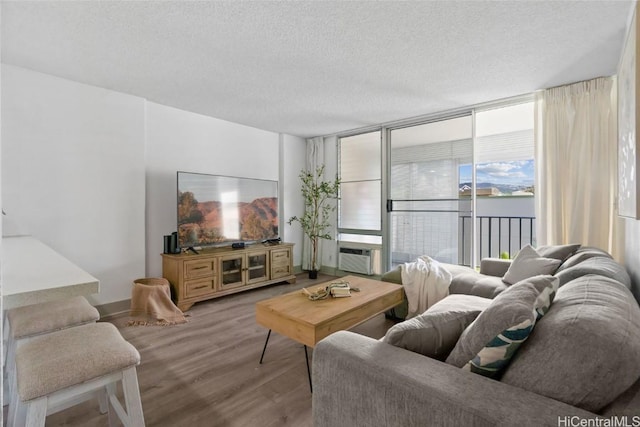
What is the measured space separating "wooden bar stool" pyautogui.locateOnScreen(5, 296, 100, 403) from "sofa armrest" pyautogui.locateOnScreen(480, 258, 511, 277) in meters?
3.26

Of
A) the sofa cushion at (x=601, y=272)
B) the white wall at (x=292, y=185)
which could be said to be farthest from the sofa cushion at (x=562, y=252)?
the white wall at (x=292, y=185)

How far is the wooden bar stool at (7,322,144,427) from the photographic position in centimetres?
110

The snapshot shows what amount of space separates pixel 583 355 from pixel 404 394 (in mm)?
477

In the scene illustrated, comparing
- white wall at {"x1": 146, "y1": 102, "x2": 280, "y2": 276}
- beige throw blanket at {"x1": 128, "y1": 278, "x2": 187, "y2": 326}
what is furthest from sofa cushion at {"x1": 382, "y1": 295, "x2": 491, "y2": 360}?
white wall at {"x1": 146, "y1": 102, "x2": 280, "y2": 276}

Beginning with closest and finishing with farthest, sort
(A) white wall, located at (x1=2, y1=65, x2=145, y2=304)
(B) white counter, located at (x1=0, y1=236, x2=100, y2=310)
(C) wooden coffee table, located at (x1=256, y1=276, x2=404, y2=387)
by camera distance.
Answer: (B) white counter, located at (x1=0, y1=236, x2=100, y2=310), (C) wooden coffee table, located at (x1=256, y1=276, x2=404, y2=387), (A) white wall, located at (x1=2, y1=65, x2=145, y2=304)

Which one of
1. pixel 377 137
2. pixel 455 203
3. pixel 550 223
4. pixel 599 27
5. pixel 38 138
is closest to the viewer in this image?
pixel 599 27

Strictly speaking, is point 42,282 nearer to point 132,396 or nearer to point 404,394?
point 132,396

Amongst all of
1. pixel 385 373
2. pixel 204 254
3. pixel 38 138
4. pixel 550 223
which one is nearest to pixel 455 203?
pixel 550 223

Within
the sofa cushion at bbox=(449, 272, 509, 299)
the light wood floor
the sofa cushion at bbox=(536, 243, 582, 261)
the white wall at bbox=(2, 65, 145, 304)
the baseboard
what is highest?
the white wall at bbox=(2, 65, 145, 304)

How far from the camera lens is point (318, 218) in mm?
5363

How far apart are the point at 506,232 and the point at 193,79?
504 centimetres

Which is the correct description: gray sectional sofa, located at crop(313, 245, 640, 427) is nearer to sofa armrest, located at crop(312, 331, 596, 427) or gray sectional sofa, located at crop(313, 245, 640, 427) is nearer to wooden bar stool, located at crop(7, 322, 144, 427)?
sofa armrest, located at crop(312, 331, 596, 427)

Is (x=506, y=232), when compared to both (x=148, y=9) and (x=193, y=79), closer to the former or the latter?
(x=193, y=79)

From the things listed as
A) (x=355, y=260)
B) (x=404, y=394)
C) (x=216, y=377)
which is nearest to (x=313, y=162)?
(x=355, y=260)
